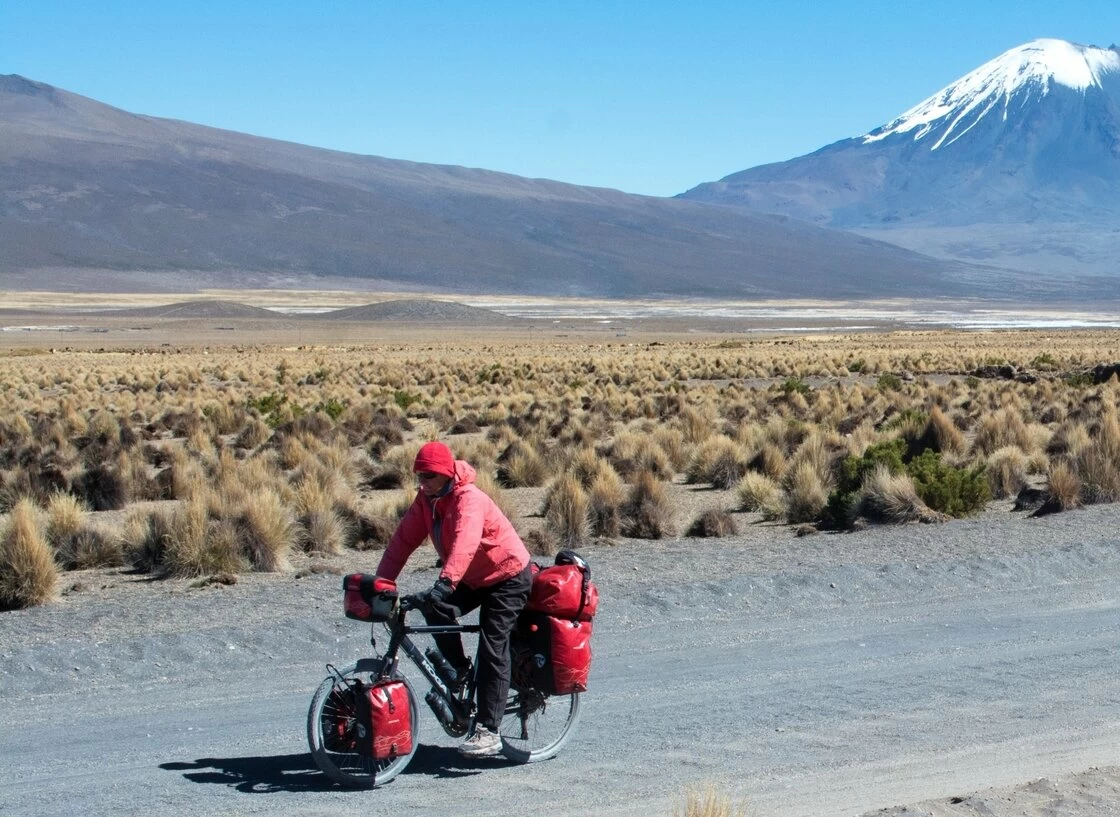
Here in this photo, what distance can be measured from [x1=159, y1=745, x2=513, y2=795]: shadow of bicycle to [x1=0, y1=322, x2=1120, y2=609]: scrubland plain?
13.8ft

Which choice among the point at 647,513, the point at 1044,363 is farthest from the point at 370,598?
the point at 1044,363

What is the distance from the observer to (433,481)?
19.0 ft

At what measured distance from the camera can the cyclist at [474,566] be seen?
228 inches

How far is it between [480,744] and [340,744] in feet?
2.00

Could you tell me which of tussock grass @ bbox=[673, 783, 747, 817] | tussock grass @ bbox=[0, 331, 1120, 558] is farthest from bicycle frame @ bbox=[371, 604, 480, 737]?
tussock grass @ bbox=[0, 331, 1120, 558]

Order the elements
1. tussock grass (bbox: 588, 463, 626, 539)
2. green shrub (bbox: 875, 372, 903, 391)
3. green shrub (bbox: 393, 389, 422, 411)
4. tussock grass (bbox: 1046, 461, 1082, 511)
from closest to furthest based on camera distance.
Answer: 1. tussock grass (bbox: 588, 463, 626, 539)
2. tussock grass (bbox: 1046, 461, 1082, 511)
3. green shrub (bbox: 393, 389, 422, 411)
4. green shrub (bbox: 875, 372, 903, 391)

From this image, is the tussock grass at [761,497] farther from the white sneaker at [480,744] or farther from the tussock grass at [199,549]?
the white sneaker at [480,744]

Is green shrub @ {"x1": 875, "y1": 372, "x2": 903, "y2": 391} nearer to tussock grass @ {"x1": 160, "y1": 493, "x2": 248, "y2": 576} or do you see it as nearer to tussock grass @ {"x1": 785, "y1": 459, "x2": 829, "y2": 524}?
tussock grass @ {"x1": 785, "y1": 459, "x2": 829, "y2": 524}

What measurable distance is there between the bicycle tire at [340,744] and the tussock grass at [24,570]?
180 inches

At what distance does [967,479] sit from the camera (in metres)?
13.4

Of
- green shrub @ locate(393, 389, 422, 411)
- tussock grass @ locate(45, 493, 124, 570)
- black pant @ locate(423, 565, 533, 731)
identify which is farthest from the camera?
green shrub @ locate(393, 389, 422, 411)

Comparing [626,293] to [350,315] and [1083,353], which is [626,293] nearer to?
[350,315]

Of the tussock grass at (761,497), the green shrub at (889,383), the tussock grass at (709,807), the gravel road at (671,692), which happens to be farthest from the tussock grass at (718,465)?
the green shrub at (889,383)

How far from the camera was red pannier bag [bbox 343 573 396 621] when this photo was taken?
18.5ft
